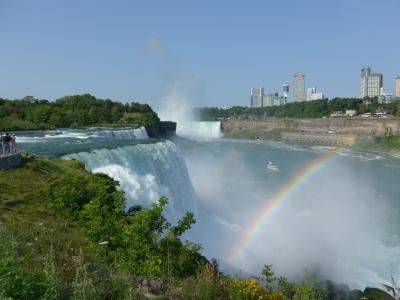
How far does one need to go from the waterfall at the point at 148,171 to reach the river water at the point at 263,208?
6 centimetres

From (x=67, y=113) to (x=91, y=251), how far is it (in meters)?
47.1

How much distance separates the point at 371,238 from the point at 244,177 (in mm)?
22386

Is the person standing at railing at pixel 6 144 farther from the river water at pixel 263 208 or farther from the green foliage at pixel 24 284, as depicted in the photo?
the green foliage at pixel 24 284

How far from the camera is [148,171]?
2006 centimetres

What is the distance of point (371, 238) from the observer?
2452 centimetres

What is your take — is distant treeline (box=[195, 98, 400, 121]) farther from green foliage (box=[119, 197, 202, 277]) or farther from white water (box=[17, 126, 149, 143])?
green foliage (box=[119, 197, 202, 277])

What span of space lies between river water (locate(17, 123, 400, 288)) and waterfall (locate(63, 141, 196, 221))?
58mm

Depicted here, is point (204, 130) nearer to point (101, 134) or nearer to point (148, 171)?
point (101, 134)

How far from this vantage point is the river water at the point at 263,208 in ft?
60.9

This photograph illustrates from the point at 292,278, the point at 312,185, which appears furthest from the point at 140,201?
the point at 312,185

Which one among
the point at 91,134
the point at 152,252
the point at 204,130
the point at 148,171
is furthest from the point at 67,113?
the point at 204,130

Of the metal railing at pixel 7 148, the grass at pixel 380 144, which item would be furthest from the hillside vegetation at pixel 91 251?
the grass at pixel 380 144

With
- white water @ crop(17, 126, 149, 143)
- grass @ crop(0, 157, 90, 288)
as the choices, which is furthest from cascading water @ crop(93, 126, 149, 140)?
grass @ crop(0, 157, 90, 288)

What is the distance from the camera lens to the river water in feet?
60.9
